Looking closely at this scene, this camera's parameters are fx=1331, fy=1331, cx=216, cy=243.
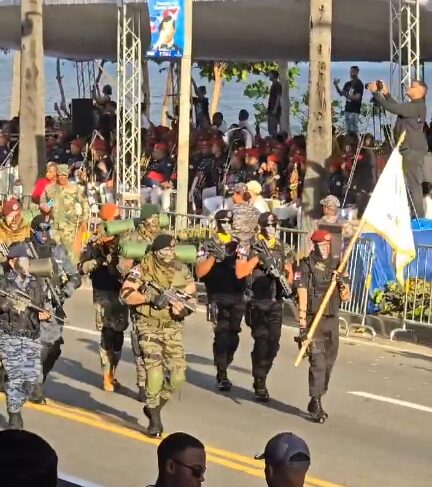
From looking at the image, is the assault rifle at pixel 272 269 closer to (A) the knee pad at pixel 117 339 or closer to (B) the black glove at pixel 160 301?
(A) the knee pad at pixel 117 339

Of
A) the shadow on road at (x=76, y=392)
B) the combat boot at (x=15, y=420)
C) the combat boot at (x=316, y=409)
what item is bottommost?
the shadow on road at (x=76, y=392)

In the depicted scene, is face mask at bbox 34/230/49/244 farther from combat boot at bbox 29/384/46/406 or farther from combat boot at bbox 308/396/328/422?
combat boot at bbox 308/396/328/422

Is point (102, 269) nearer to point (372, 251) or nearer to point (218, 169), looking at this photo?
point (372, 251)

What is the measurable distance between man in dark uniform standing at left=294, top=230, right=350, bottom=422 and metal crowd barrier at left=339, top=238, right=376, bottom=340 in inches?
173

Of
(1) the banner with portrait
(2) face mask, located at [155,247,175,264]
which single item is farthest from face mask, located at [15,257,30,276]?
(1) the banner with portrait

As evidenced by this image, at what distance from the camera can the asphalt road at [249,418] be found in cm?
977

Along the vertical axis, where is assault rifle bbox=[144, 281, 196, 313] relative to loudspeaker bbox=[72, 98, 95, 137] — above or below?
below

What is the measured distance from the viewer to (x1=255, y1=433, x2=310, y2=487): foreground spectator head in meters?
4.56

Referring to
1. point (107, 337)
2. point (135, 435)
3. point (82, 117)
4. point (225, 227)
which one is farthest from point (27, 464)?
point (82, 117)

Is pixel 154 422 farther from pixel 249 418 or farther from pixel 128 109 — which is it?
pixel 128 109

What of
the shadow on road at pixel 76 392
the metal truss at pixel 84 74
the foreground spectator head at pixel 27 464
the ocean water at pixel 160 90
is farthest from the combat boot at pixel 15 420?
the ocean water at pixel 160 90

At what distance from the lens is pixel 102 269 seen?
1223 cm

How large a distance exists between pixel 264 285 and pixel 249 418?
1.25 meters

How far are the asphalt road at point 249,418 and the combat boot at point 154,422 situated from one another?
128 mm
